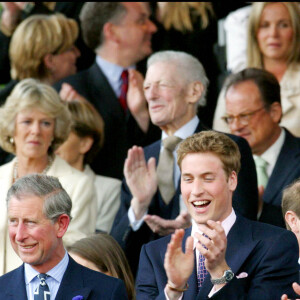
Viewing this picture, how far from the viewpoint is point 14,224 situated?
177 inches

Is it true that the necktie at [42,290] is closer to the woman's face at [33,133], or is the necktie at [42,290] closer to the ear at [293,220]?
the ear at [293,220]

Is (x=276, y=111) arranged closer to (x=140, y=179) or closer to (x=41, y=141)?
(x=140, y=179)

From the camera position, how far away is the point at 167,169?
20.8 feet

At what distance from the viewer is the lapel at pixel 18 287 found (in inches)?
175

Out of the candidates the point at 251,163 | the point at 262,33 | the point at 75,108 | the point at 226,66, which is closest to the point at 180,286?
the point at 251,163

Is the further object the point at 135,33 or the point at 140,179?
the point at 135,33

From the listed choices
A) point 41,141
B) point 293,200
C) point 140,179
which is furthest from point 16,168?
point 293,200

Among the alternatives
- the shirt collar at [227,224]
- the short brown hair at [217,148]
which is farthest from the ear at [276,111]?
the shirt collar at [227,224]

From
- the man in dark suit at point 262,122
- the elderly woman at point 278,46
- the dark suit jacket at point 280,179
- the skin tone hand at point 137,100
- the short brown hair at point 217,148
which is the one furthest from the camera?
the skin tone hand at point 137,100

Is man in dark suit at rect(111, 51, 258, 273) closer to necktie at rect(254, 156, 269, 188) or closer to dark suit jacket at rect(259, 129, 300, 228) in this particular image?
dark suit jacket at rect(259, 129, 300, 228)

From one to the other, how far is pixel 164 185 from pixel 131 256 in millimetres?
530

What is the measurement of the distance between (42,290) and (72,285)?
144mm

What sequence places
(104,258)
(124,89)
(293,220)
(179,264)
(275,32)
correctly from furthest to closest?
(124,89), (275,32), (104,258), (293,220), (179,264)

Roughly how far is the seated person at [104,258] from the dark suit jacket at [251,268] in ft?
1.78
